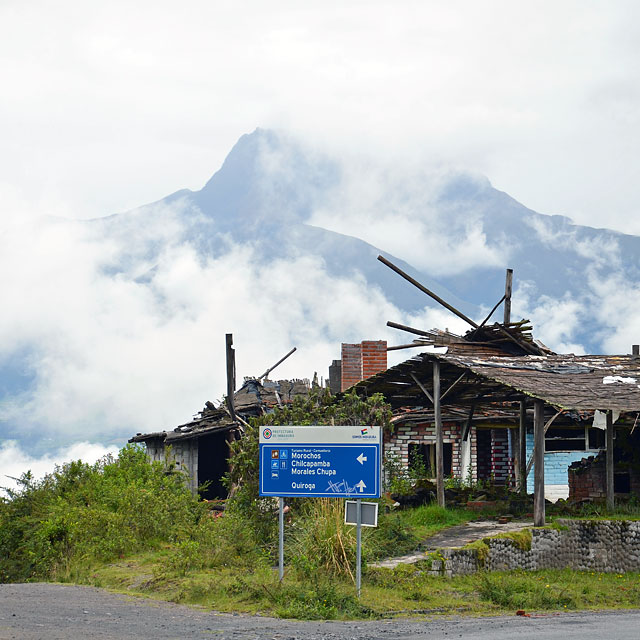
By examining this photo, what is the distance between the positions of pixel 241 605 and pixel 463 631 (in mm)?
3322

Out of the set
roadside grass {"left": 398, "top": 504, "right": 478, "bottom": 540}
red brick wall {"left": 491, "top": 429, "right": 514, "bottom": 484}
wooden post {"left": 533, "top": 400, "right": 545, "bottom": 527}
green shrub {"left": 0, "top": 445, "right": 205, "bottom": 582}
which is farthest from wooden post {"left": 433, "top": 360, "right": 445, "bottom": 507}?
red brick wall {"left": 491, "top": 429, "right": 514, "bottom": 484}

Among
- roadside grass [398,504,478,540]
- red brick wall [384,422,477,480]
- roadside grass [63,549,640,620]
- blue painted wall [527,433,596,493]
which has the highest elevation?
red brick wall [384,422,477,480]

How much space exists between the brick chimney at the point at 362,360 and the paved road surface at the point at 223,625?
48.4 ft

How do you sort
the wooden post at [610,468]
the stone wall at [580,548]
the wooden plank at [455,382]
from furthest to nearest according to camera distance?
the wooden plank at [455,382] → the wooden post at [610,468] → the stone wall at [580,548]

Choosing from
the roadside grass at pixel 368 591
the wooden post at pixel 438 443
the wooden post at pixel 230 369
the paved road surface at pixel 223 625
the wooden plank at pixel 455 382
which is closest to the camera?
the paved road surface at pixel 223 625

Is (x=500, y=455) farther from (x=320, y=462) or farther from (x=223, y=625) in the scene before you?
(x=223, y=625)

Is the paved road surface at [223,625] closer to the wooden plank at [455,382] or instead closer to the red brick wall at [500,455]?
the wooden plank at [455,382]

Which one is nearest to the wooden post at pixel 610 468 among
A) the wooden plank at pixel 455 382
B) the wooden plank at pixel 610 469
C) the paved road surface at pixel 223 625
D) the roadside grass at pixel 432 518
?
the wooden plank at pixel 610 469

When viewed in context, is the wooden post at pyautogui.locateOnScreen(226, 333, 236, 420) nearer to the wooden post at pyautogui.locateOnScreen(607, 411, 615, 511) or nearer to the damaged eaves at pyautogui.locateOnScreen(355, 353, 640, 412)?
the damaged eaves at pyautogui.locateOnScreen(355, 353, 640, 412)

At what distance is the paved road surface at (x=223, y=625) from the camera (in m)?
9.84

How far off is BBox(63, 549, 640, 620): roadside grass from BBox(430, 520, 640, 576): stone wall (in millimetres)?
522

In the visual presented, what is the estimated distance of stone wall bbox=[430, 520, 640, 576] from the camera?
17.0 m

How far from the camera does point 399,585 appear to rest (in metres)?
13.9

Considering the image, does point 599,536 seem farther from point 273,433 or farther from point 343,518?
point 273,433
